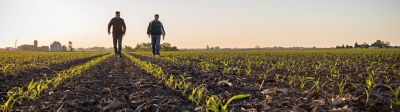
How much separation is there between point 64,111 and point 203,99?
139 centimetres

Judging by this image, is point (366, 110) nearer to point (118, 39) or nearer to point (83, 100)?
point (83, 100)

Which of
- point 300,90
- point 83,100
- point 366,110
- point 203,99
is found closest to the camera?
point 366,110

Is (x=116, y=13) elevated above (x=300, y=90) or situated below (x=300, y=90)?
above

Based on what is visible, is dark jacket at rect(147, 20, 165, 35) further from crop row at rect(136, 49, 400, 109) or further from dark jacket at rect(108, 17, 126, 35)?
crop row at rect(136, 49, 400, 109)

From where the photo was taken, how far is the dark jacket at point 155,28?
59.2 feet

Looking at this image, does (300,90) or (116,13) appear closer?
(300,90)

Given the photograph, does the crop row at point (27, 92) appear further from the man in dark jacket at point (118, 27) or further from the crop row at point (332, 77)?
the man in dark jacket at point (118, 27)

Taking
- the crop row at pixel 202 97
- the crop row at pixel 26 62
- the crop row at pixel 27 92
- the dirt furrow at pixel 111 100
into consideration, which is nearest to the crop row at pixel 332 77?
the crop row at pixel 202 97

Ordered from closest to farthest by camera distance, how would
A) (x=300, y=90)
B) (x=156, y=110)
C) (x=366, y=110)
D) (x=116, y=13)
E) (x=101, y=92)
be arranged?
1. (x=366, y=110)
2. (x=156, y=110)
3. (x=300, y=90)
4. (x=101, y=92)
5. (x=116, y=13)

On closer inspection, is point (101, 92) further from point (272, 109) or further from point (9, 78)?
point (9, 78)

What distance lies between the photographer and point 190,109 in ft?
11.8

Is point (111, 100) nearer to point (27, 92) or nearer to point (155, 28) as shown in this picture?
point (27, 92)

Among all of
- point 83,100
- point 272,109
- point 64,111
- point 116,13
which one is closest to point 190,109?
point 272,109

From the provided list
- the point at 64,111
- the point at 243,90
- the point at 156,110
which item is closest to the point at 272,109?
the point at 156,110
